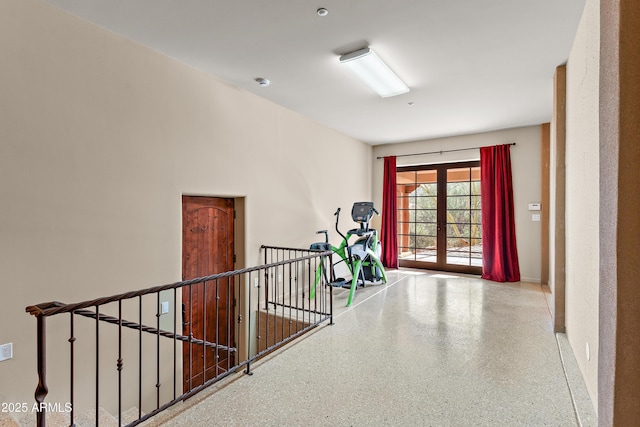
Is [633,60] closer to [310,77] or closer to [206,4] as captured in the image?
[206,4]

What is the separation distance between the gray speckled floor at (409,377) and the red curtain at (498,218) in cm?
172

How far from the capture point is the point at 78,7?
7.80 ft

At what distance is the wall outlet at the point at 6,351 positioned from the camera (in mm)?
2119

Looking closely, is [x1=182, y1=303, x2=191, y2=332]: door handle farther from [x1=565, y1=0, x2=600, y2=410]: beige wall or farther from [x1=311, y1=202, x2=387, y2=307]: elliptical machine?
[x1=565, y1=0, x2=600, y2=410]: beige wall

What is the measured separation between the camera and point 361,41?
282 cm

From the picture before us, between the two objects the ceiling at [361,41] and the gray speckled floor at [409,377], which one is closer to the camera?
the gray speckled floor at [409,377]

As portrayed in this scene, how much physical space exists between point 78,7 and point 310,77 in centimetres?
211

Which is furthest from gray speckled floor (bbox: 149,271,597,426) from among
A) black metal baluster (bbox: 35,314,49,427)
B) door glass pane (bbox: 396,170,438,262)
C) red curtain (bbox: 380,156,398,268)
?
red curtain (bbox: 380,156,398,268)

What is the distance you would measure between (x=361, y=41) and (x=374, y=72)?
580mm

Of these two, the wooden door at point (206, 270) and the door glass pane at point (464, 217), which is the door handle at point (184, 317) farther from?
the door glass pane at point (464, 217)

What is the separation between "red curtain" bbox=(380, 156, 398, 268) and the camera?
22.6 feet

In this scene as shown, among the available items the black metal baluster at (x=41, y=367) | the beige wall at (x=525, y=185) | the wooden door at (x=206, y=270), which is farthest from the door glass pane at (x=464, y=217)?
the black metal baluster at (x=41, y=367)

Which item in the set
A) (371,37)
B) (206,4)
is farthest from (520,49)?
(206,4)

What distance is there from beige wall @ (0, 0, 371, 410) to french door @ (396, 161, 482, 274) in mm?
4038
